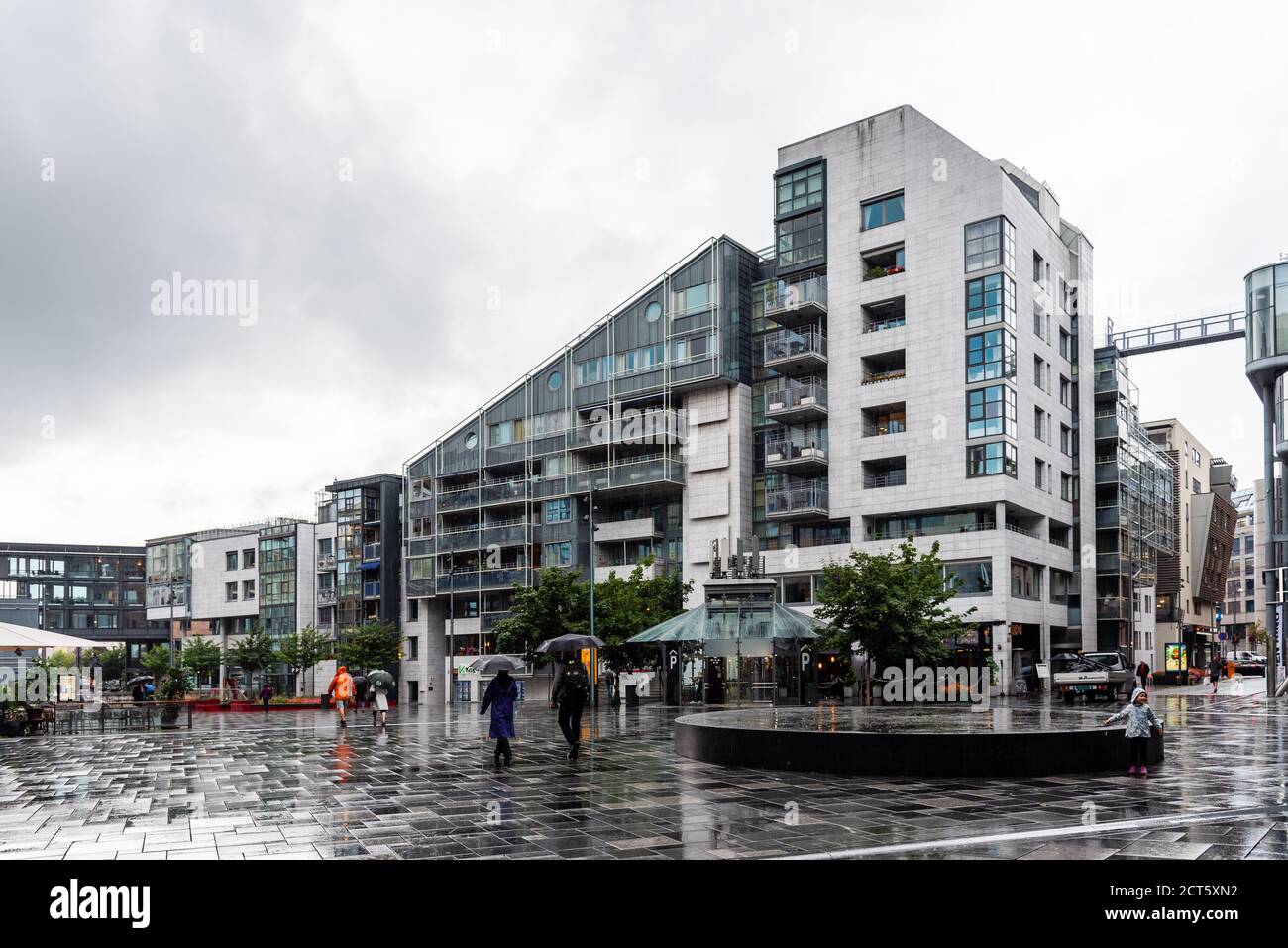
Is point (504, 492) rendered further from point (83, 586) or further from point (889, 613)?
point (83, 586)

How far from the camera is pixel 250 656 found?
73.9 m

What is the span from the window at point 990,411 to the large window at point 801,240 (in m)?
11.7

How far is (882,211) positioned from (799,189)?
17.8 ft

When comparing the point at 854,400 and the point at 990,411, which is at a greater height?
the point at 854,400

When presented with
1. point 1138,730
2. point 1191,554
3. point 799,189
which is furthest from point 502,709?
point 1191,554

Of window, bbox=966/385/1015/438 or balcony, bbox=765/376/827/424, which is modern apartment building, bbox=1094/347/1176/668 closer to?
window, bbox=966/385/1015/438

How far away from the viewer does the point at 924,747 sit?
15172 mm

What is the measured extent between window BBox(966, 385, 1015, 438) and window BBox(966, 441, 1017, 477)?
1.94 feet
